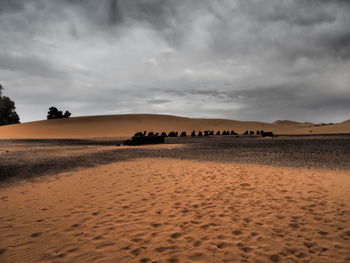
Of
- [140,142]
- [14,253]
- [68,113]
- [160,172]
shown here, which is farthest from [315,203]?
[68,113]

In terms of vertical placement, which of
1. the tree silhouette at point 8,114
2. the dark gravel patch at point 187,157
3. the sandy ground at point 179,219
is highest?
the tree silhouette at point 8,114

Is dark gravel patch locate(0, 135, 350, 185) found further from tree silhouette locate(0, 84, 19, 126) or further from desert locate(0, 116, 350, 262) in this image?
tree silhouette locate(0, 84, 19, 126)

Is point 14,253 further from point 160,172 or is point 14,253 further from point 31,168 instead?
point 31,168

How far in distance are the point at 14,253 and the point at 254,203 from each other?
557cm

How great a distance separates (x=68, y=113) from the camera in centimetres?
9569

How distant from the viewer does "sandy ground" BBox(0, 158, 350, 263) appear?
12.5ft

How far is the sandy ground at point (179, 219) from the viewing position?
3820 millimetres

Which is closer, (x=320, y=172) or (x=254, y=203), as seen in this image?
(x=254, y=203)

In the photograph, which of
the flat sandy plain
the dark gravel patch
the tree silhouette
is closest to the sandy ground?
the flat sandy plain

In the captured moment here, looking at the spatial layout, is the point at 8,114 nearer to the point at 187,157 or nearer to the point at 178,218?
the point at 187,157

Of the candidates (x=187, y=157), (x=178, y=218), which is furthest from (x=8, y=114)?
(x=178, y=218)

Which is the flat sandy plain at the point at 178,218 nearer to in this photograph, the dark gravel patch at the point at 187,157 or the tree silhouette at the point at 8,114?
the dark gravel patch at the point at 187,157

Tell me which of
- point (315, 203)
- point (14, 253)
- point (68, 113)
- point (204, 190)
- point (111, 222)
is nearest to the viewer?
point (14, 253)

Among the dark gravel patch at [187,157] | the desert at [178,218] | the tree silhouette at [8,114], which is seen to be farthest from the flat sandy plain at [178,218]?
the tree silhouette at [8,114]
